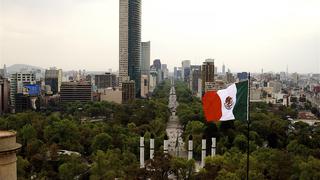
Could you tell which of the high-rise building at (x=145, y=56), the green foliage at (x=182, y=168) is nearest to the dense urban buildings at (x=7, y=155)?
the green foliage at (x=182, y=168)

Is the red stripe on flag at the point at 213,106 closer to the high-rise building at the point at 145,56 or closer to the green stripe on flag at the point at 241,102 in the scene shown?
the green stripe on flag at the point at 241,102

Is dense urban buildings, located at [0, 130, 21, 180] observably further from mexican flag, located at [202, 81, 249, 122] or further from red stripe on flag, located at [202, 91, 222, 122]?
red stripe on flag, located at [202, 91, 222, 122]

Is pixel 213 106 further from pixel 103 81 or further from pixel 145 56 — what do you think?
pixel 145 56

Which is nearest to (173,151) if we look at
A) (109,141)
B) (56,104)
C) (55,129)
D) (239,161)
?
(109,141)

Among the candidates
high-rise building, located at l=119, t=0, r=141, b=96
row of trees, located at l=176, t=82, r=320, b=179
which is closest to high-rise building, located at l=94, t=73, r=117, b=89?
high-rise building, located at l=119, t=0, r=141, b=96

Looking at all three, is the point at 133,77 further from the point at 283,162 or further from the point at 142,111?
the point at 283,162

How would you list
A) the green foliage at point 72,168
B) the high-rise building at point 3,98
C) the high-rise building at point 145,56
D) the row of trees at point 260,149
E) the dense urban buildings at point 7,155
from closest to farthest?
the dense urban buildings at point 7,155 → the row of trees at point 260,149 → the green foliage at point 72,168 → the high-rise building at point 3,98 → the high-rise building at point 145,56

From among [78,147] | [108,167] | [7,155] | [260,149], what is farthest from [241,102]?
[78,147]
